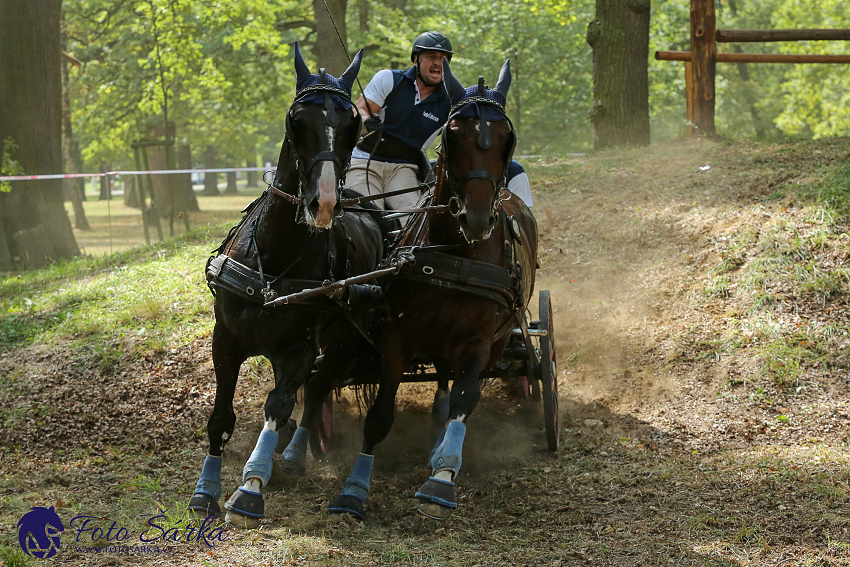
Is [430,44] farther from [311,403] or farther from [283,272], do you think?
[311,403]

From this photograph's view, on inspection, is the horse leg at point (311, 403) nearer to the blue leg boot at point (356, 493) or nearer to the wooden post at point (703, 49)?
the blue leg boot at point (356, 493)

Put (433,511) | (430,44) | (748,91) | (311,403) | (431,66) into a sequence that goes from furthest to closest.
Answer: (748,91)
(431,66)
(430,44)
(311,403)
(433,511)

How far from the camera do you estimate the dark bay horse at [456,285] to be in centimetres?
397

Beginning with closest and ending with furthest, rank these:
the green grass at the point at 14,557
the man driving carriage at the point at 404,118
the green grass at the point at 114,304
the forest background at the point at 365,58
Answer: the green grass at the point at 14,557
the man driving carriage at the point at 404,118
the green grass at the point at 114,304
the forest background at the point at 365,58

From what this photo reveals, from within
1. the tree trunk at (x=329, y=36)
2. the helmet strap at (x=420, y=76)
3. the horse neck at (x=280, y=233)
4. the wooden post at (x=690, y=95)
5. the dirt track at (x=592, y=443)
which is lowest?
the dirt track at (x=592, y=443)

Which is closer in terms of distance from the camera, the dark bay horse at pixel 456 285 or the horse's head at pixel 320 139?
the horse's head at pixel 320 139

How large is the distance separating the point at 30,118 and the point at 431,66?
8.69m

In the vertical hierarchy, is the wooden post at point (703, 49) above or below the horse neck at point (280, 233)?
above

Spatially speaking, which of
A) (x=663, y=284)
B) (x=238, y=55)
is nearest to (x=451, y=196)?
(x=663, y=284)

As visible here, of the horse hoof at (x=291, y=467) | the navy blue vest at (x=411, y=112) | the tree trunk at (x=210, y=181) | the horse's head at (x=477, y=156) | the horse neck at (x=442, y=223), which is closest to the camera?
the horse's head at (x=477, y=156)

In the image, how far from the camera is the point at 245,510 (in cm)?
393

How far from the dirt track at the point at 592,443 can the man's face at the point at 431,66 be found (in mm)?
2734

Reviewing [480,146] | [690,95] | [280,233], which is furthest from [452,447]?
[690,95]

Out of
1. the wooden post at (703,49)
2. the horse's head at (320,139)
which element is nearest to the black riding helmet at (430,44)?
the horse's head at (320,139)
